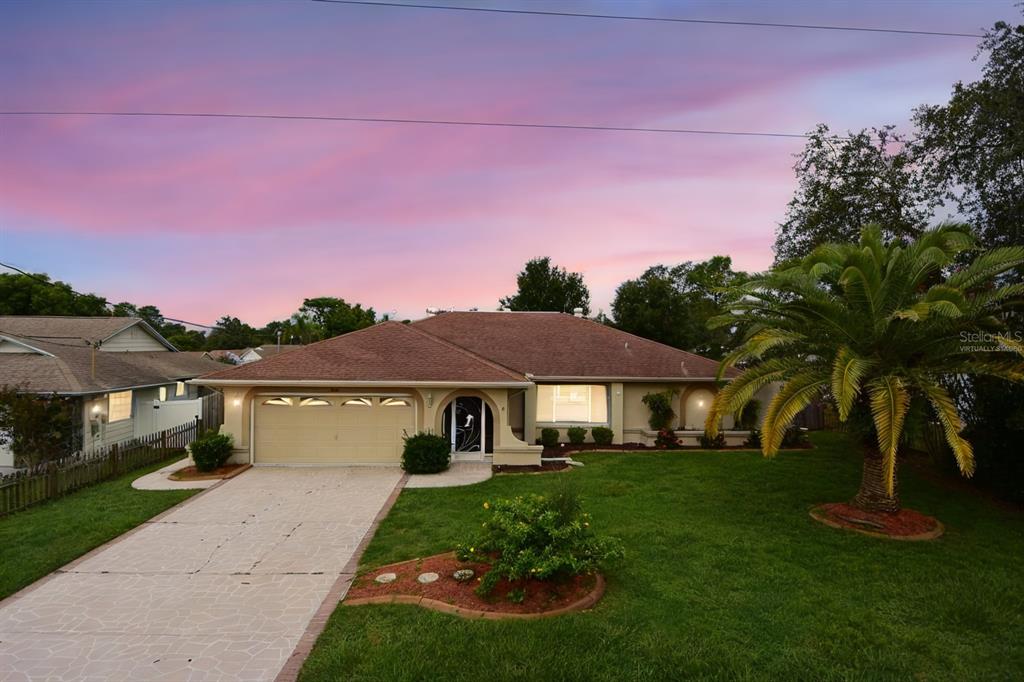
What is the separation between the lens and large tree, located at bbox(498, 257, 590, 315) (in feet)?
140

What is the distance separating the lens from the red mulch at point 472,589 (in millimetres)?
5965

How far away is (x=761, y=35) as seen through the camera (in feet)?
34.7

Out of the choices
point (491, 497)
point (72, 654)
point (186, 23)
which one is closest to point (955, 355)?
point (491, 497)

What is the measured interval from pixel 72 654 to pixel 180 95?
12035 mm

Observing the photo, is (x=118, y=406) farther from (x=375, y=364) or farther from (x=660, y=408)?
(x=660, y=408)

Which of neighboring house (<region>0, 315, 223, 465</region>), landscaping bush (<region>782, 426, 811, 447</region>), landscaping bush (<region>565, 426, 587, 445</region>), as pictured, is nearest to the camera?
neighboring house (<region>0, 315, 223, 465</region>)

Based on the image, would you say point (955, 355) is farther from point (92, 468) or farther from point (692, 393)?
point (92, 468)

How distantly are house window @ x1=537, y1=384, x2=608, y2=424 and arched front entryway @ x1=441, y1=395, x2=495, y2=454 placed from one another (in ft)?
11.2

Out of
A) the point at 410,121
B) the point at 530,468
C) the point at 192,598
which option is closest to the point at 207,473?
the point at 192,598

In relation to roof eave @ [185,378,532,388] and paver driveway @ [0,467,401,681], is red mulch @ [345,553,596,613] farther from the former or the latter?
roof eave @ [185,378,532,388]

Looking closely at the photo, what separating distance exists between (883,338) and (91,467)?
1874 centimetres

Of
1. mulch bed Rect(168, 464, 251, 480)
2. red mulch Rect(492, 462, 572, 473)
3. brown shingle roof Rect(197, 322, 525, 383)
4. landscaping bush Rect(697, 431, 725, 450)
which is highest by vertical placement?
brown shingle roof Rect(197, 322, 525, 383)

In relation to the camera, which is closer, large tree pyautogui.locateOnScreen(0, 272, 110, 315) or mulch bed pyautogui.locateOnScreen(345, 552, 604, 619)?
mulch bed pyautogui.locateOnScreen(345, 552, 604, 619)

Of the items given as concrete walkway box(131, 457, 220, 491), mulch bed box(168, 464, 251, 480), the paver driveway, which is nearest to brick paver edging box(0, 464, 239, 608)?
the paver driveway
